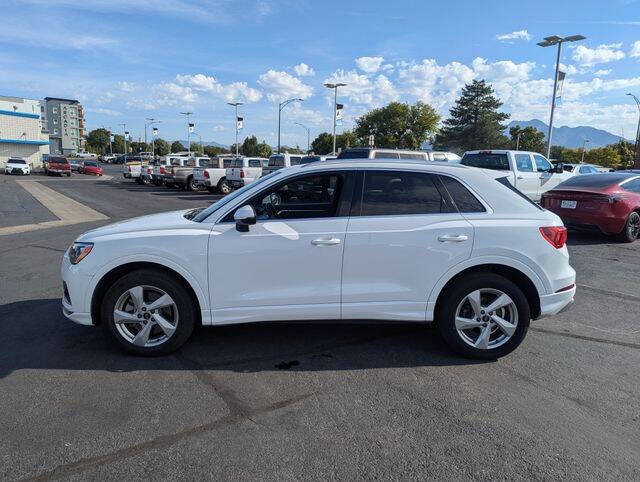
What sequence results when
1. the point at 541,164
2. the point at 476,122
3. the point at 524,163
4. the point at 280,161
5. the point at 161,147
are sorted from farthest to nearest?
the point at 161,147 < the point at 476,122 < the point at 280,161 < the point at 541,164 < the point at 524,163

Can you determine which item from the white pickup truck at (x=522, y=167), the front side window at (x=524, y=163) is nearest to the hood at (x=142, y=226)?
the white pickup truck at (x=522, y=167)

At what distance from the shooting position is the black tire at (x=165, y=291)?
3869mm

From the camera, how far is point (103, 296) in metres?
4.00

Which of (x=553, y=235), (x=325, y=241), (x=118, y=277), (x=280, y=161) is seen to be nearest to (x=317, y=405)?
(x=325, y=241)

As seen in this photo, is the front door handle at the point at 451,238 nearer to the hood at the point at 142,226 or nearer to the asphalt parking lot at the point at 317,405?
the asphalt parking lot at the point at 317,405

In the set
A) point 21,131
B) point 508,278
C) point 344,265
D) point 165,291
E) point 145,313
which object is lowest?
point 145,313

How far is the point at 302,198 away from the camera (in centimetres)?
507

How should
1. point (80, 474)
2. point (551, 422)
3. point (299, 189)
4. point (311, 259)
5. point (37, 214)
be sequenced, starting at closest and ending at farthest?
1. point (80, 474)
2. point (551, 422)
3. point (311, 259)
4. point (299, 189)
5. point (37, 214)

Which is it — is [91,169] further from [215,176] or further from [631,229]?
[631,229]

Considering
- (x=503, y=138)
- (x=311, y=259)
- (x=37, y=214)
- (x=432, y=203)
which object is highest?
(x=503, y=138)

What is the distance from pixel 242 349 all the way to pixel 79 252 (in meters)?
1.65

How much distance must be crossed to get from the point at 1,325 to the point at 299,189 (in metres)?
3.40

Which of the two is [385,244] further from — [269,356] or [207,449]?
[207,449]

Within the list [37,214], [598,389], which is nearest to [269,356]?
[598,389]
